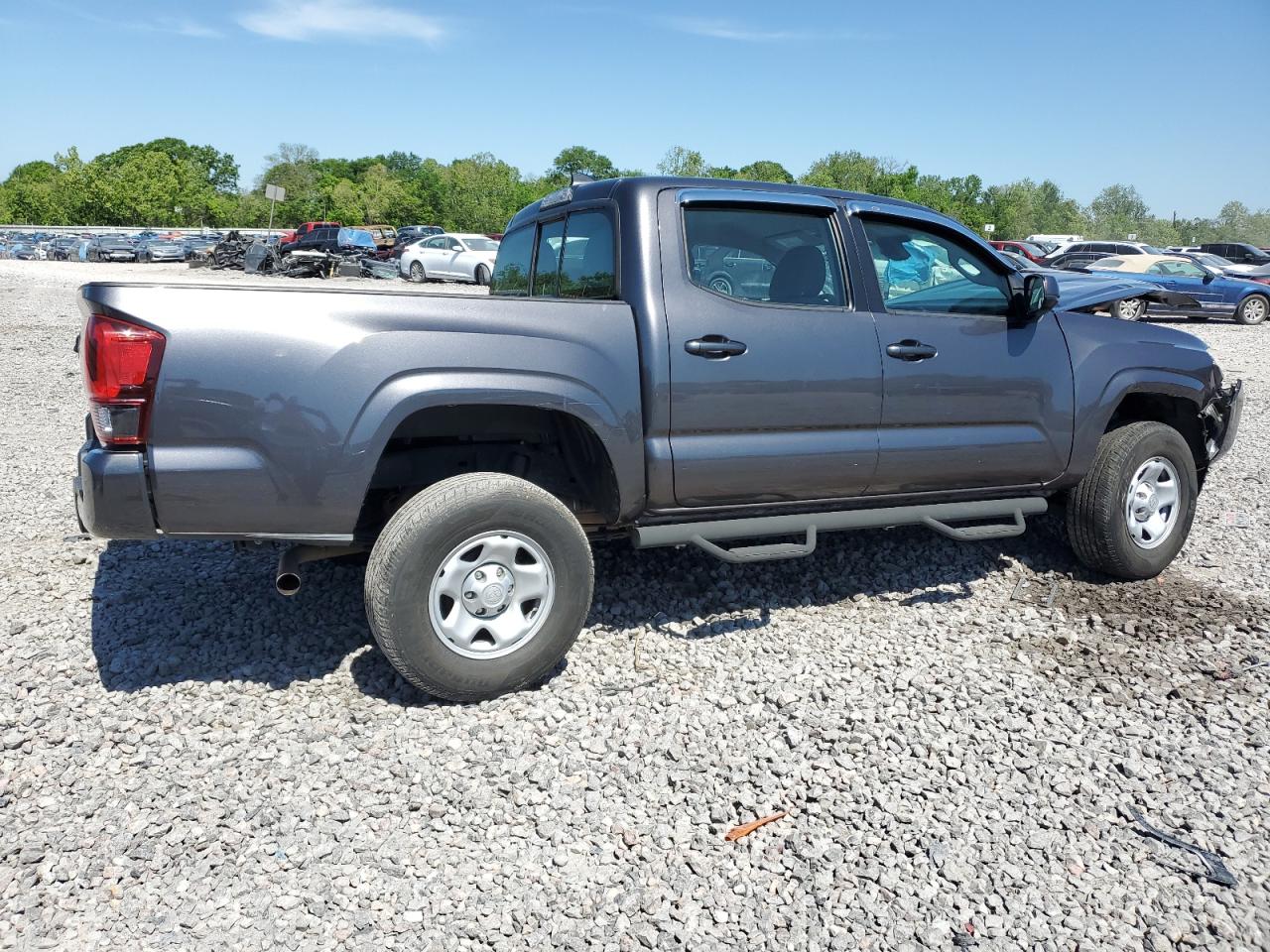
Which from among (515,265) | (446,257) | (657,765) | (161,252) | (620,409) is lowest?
(657,765)

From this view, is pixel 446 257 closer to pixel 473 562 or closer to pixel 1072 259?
pixel 1072 259

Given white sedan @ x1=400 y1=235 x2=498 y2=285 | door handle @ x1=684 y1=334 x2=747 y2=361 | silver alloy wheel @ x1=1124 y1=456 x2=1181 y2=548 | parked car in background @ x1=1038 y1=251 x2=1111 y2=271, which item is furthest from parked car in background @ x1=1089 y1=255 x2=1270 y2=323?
door handle @ x1=684 y1=334 x2=747 y2=361

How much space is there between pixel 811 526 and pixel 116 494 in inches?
106

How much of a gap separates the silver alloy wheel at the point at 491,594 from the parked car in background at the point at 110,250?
47479mm

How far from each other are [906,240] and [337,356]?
271 centimetres

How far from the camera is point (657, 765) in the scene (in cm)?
328

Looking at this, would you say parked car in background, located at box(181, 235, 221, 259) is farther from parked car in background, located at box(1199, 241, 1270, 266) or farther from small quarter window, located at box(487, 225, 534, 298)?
small quarter window, located at box(487, 225, 534, 298)

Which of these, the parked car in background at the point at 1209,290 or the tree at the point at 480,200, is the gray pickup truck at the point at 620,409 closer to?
the parked car in background at the point at 1209,290

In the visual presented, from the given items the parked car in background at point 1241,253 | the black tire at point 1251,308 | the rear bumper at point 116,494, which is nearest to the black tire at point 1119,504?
the rear bumper at point 116,494

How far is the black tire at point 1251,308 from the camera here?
1977cm

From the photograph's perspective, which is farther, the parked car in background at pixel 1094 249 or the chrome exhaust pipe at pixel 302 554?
the parked car in background at pixel 1094 249

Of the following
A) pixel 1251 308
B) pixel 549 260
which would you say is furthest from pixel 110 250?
pixel 549 260

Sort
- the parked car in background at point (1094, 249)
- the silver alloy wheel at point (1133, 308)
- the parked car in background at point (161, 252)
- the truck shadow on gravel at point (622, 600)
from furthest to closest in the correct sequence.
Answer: the parked car in background at point (161, 252)
the parked car in background at point (1094, 249)
the silver alloy wheel at point (1133, 308)
the truck shadow on gravel at point (622, 600)

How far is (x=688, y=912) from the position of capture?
8.46 ft
